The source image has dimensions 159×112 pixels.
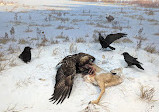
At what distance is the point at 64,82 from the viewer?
290 centimetres

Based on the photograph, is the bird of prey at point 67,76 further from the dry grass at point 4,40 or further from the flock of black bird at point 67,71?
the dry grass at point 4,40

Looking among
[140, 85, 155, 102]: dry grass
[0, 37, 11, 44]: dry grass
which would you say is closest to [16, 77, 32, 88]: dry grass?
[140, 85, 155, 102]: dry grass

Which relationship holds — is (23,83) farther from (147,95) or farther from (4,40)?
(4,40)

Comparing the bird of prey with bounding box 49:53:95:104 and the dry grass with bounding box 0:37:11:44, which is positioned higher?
the dry grass with bounding box 0:37:11:44

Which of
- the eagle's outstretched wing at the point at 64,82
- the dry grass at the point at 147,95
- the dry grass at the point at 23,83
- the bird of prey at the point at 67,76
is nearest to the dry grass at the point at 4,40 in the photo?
the dry grass at the point at 23,83

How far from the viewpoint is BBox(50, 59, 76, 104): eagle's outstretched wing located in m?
2.67

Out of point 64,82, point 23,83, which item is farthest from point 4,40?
point 64,82

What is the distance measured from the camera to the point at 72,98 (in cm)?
268

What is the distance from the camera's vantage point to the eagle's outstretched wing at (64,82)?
8.75 ft

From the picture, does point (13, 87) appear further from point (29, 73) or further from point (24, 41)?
point (24, 41)

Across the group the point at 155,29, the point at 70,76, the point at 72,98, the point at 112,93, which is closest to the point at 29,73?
the point at 70,76

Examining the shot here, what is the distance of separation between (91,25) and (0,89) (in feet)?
23.5

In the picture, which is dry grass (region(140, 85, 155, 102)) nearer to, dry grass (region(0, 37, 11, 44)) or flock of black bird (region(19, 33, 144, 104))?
flock of black bird (region(19, 33, 144, 104))

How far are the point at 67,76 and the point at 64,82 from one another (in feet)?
0.50
